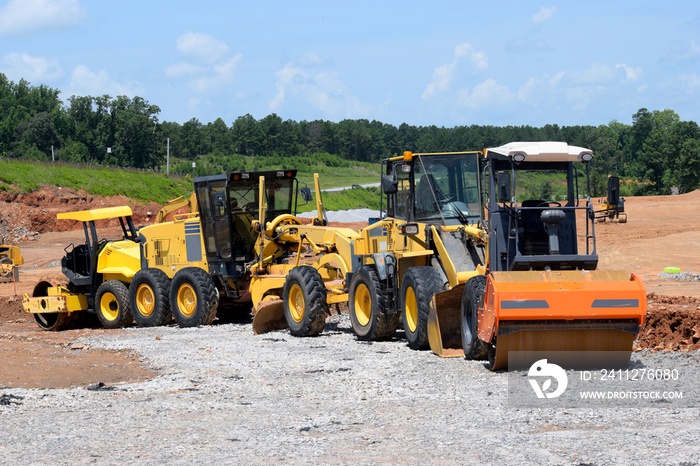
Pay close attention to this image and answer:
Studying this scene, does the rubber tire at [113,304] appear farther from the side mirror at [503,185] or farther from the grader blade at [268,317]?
the side mirror at [503,185]

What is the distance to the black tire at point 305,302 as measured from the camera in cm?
1816

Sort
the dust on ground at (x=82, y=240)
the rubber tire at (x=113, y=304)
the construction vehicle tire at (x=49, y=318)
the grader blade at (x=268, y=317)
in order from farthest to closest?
the construction vehicle tire at (x=49, y=318)
the rubber tire at (x=113, y=304)
the grader blade at (x=268, y=317)
the dust on ground at (x=82, y=240)

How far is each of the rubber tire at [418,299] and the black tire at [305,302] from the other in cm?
255

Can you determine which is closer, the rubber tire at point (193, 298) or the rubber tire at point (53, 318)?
the rubber tire at point (193, 298)

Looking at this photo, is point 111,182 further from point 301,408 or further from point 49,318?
point 301,408

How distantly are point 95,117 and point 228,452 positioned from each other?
341 ft

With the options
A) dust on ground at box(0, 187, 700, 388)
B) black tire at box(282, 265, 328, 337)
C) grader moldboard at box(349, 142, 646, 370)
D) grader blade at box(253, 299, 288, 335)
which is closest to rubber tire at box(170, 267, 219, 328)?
grader blade at box(253, 299, 288, 335)

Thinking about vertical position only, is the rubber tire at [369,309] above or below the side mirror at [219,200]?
below

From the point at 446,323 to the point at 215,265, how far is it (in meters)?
8.28

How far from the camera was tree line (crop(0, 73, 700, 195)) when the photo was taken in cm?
8669

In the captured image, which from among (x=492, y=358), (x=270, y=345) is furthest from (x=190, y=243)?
(x=492, y=358)

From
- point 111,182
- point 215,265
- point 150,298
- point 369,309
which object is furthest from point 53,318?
point 111,182

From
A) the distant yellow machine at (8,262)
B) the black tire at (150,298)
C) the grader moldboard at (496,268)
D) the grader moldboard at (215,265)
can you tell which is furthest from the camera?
the distant yellow machine at (8,262)

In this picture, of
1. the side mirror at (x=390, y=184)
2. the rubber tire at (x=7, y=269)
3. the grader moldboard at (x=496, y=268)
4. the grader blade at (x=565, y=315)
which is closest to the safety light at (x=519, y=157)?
the grader moldboard at (x=496, y=268)
